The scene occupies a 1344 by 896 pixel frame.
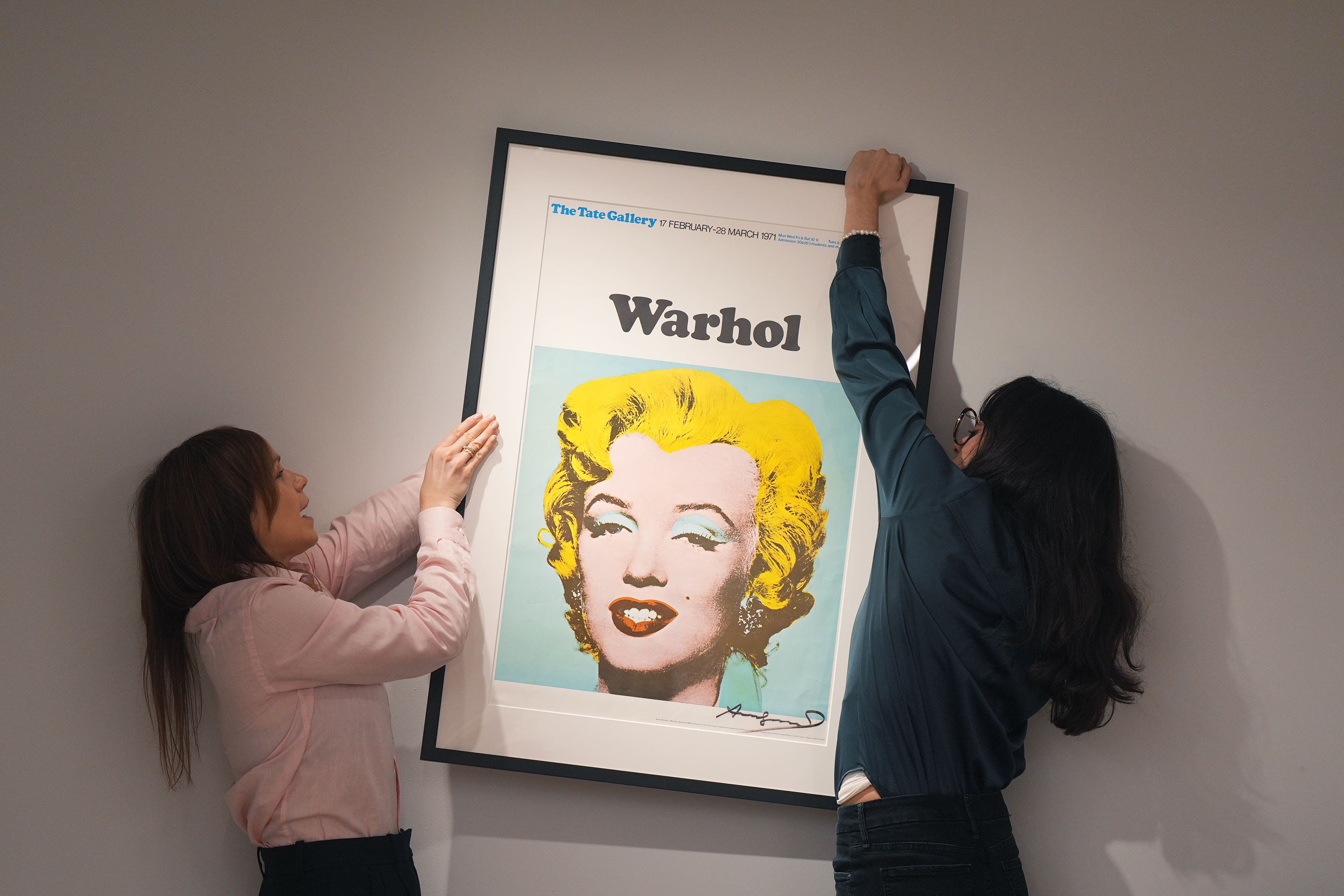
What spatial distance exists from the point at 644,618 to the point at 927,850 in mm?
570

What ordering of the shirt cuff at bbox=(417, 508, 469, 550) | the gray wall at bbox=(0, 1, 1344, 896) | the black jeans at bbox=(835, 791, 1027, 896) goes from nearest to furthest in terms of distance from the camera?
the black jeans at bbox=(835, 791, 1027, 896)
the shirt cuff at bbox=(417, 508, 469, 550)
the gray wall at bbox=(0, 1, 1344, 896)

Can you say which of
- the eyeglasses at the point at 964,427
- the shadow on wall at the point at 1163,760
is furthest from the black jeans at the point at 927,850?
the eyeglasses at the point at 964,427

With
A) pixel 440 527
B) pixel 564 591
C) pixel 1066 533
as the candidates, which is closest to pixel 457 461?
pixel 440 527

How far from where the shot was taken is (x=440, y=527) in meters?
1.35

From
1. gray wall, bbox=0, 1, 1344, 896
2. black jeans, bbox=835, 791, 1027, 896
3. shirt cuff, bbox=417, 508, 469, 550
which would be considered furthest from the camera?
gray wall, bbox=0, 1, 1344, 896

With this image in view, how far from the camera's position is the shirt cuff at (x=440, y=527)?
1.35 meters

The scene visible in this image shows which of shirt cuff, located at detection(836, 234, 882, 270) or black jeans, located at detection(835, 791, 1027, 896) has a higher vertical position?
shirt cuff, located at detection(836, 234, 882, 270)

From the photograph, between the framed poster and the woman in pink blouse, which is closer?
the woman in pink blouse

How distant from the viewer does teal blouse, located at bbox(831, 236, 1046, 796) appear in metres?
1.20
